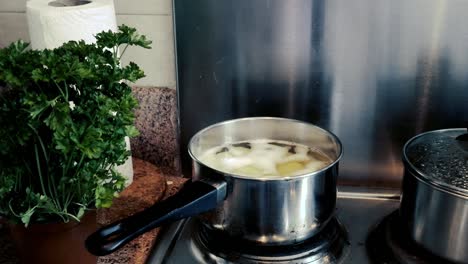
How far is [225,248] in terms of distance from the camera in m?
0.81

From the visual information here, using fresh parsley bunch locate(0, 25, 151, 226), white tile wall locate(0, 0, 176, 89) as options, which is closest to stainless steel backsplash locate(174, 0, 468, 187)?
white tile wall locate(0, 0, 176, 89)

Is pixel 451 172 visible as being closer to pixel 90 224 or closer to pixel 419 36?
pixel 419 36

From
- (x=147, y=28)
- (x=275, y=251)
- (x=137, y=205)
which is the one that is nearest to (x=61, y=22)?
(x=147, y=28)

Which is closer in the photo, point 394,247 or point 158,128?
point 394,247

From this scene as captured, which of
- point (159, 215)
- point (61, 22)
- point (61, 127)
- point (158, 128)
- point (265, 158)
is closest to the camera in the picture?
point (61, 127)

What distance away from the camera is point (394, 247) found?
81 cm

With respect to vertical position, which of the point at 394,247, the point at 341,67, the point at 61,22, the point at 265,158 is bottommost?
the point at 394,247

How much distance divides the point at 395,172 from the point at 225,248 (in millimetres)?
405

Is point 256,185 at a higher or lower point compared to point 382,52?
lower

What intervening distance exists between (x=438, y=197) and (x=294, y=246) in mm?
232

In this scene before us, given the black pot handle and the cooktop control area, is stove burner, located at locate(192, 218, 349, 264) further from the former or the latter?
the black pot handle

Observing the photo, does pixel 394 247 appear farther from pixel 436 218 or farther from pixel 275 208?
pixel 275 208

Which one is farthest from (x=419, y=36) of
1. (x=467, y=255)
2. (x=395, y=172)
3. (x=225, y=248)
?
(x=225, y=248)

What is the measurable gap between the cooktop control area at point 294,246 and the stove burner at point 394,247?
12mm
